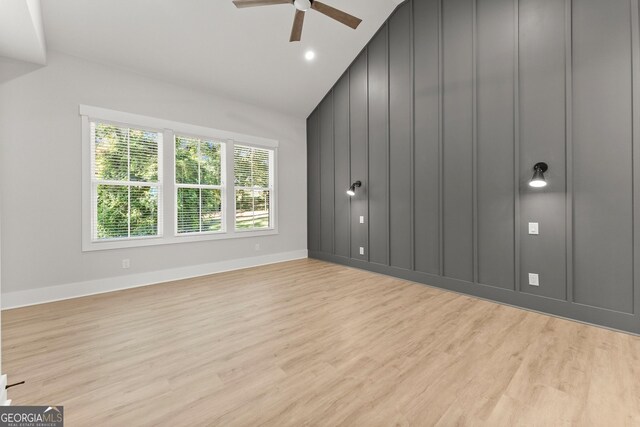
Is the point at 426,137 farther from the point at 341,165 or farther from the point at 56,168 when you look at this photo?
the point at 56,168

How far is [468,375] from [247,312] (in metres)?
2.16

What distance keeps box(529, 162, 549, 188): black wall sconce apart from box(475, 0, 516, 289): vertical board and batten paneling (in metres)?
0.29

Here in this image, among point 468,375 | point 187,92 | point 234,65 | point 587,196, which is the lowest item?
point 468,375

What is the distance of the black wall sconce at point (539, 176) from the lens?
2.97 meters

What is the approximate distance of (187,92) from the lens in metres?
4.63

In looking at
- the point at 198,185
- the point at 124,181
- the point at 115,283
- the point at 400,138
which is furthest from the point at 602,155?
the point at 115,283

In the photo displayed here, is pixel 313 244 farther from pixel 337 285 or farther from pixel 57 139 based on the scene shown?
pixel 57 139

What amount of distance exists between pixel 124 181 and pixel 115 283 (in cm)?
141

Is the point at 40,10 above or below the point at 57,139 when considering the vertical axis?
above

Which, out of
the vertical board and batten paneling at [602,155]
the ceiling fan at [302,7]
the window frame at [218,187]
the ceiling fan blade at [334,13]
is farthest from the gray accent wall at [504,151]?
the window frame at [218,187]

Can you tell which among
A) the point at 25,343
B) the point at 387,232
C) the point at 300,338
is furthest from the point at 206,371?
the point at 387,232

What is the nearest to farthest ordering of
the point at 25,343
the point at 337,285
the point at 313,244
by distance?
the point at 25,343
the point at 337,285
the point at 313,244

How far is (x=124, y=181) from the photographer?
160 inches

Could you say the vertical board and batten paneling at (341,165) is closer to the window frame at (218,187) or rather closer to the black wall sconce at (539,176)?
the window frame at (218,187)
